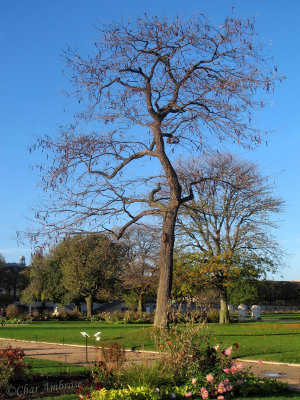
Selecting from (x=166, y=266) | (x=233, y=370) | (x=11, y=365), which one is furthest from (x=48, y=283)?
(x=233, y=370)

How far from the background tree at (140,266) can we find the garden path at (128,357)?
21.1 m

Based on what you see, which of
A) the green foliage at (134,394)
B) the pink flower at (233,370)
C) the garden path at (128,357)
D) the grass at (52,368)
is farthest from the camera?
the grass at (52,368)

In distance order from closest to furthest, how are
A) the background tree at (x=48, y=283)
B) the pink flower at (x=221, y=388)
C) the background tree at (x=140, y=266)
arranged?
the pink flower at (x=221, y=388), the background tree at (x=140, y=266), the background tree at (x=48, y=283)

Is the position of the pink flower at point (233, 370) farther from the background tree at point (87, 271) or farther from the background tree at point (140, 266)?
the background tree at point (87, 271)

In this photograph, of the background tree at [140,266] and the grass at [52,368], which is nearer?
the grass at [52,368]

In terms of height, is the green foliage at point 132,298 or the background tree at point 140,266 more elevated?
the background tree at point 140,266

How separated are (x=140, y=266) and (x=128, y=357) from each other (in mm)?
36307


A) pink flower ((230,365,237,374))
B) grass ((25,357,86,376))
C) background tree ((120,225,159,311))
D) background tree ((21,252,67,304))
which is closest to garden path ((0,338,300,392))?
grass ((25,357,86,376))

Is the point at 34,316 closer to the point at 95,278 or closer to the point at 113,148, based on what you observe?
the point at 95,278

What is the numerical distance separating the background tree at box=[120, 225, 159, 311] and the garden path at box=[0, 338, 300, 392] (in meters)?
21.1

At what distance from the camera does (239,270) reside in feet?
93.7

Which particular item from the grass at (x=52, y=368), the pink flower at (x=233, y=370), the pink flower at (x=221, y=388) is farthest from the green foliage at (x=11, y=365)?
the pink flower at (x=233, y=370)

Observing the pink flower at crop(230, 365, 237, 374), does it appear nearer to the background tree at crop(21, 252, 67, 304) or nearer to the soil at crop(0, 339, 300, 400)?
the soil at crop(0, 339, 300, 400)

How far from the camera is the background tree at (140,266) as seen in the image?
1646 inches
